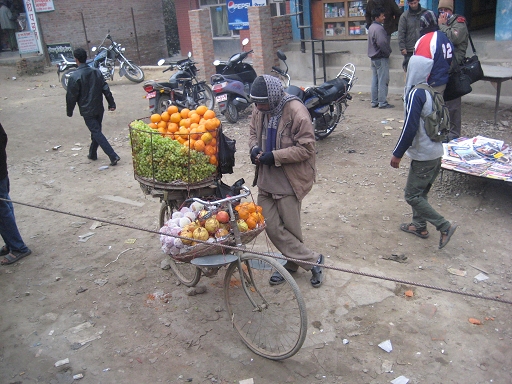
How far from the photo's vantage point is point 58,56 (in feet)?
60.8

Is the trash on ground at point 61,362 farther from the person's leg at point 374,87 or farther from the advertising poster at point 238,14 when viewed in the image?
Answer: the advertising poster at point 238,14

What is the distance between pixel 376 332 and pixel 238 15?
14.8 metres

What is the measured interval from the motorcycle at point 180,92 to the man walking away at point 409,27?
13.0 feet

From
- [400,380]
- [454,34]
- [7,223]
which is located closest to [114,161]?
[7,223]

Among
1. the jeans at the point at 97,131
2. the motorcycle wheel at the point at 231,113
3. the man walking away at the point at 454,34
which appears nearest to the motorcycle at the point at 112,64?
the motorcycle wheel at the point at 231,113

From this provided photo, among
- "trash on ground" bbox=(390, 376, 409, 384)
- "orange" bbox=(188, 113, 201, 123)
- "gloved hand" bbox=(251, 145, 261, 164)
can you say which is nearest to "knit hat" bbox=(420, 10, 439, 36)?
"gloved hand" bbox=(251, 145, 261, 164)

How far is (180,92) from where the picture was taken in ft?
33.3

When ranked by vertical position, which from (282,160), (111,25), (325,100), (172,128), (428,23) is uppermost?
(111,25)

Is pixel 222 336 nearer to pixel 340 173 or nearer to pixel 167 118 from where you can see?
pixel 167 118

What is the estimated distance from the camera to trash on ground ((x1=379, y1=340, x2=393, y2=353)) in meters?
3.76

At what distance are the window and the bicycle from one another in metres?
14.9

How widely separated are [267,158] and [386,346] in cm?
171

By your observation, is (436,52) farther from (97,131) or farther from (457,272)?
(97,131)

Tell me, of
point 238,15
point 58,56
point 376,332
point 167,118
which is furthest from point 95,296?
point 58,56
